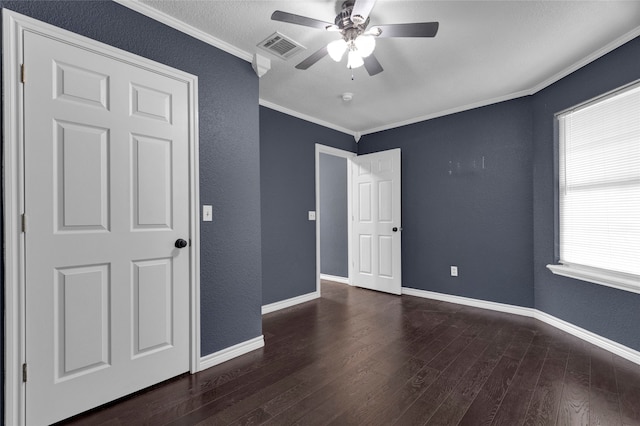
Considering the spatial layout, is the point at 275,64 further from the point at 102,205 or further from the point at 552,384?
the point at 552,384

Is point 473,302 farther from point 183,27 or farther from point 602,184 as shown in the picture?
point 183,27

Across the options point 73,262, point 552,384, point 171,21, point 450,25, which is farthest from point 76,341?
point 450,25

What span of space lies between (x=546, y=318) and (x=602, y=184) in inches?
56.1

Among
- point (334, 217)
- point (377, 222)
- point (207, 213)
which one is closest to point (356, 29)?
point (207, 213)

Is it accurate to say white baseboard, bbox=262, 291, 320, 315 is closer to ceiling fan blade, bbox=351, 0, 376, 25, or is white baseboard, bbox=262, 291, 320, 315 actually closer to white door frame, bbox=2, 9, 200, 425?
white door frame, bbox=2, 9, 200, 425

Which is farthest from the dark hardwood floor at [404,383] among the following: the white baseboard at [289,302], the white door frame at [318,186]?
the white door frame at [318,186]

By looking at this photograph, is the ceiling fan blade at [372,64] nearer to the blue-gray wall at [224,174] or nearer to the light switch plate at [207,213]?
the blue-gray wall at [224,174]

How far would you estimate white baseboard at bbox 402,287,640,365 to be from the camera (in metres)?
2.35

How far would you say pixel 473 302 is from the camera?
3678 mm

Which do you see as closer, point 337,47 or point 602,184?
point 337,47

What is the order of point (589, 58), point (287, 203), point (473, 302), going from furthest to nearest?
point (287, 203)
point (473, 302)
point (589, 58)

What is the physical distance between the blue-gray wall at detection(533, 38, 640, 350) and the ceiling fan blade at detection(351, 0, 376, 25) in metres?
2.13

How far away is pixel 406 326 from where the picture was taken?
3035 millimetres

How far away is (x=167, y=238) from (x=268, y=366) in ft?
Result: 3.91
